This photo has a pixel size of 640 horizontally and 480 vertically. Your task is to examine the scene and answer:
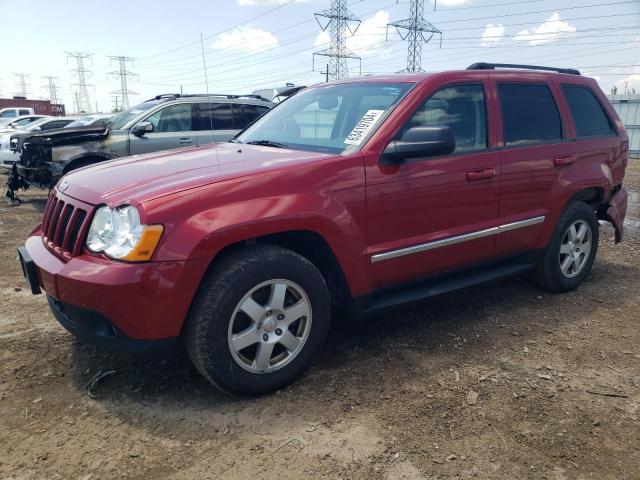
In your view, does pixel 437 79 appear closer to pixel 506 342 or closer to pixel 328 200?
pixel 328 200

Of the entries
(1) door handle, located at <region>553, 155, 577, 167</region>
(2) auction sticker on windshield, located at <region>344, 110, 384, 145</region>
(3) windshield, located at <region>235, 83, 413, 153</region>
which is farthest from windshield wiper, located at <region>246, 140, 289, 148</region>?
(1) door handle, located at <region>553, 155, 577, 167</region>

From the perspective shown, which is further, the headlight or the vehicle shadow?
the vehicle shadow

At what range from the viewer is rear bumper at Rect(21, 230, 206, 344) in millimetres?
2480

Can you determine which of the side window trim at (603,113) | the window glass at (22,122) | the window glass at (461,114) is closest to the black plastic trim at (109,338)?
the window glass at (461,114)

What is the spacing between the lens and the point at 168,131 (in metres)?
8.71

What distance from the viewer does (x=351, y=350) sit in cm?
351

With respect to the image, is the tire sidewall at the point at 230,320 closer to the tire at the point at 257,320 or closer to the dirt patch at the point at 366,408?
the tire at the point at 257,320

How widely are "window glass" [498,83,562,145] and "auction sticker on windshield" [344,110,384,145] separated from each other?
3.67 feet

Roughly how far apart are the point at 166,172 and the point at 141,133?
5.89 metres

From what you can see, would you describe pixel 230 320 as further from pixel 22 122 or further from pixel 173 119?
pixel 22 122

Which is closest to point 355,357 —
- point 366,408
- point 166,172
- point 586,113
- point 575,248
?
point 366,408

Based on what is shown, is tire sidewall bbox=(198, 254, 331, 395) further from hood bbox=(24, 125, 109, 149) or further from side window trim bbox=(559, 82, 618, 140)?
hood bbox=(24, 125, 109, 149)

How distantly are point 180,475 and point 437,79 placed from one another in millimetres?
2822

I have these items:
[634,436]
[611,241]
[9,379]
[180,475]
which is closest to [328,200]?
[180,475]
